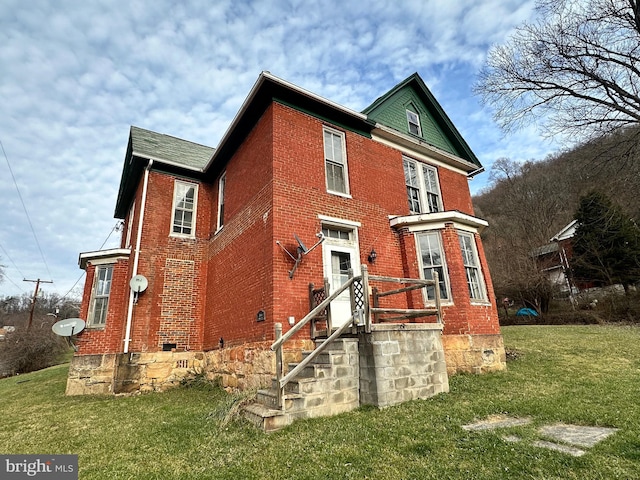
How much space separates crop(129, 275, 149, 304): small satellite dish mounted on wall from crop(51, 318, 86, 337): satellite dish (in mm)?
1568

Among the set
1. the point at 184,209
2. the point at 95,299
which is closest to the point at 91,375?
the point at 95,299

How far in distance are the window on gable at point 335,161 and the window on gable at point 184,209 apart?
17.6ft

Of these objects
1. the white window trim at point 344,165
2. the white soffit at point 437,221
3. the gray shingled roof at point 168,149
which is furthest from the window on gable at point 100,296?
the white soffit at point 437,221

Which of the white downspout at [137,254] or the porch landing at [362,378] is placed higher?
the white downspout at [137,254]

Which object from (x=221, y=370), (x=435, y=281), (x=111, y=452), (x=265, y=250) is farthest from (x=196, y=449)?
(x=435, y=281)

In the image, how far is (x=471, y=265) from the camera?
30.2 feet

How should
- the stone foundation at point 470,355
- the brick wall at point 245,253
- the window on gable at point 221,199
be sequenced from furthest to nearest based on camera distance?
1. the window on gable at point 221,199
2. the stone foundation at point 470,355
3. the brick wall at point 245,253

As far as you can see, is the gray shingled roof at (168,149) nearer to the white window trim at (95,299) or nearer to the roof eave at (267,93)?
the roof eave at (267,93)

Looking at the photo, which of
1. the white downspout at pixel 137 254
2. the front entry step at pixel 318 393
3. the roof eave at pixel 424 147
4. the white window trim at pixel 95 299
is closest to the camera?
the front entry step at pixel 318 393

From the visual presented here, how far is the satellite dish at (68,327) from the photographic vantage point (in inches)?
362

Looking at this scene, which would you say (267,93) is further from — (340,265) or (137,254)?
(137,254)

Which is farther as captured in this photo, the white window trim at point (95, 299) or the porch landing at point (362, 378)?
the white window trim at point (95, 299)

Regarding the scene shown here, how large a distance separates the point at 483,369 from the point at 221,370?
6.76 metres

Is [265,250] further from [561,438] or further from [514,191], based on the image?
[514,191]
